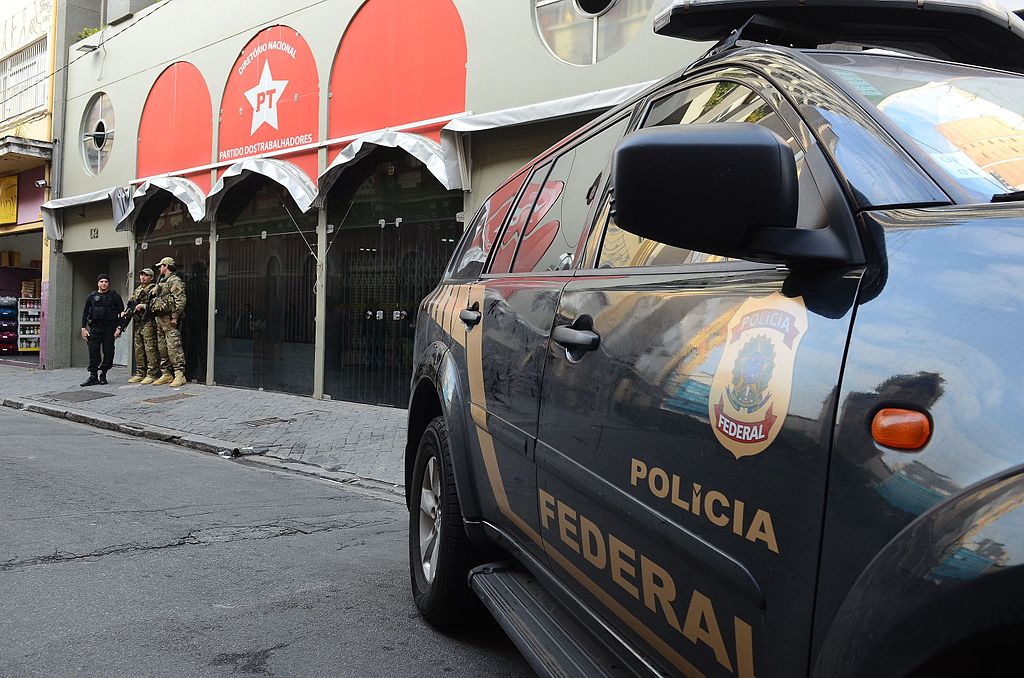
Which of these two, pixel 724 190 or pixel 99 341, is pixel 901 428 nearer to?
pixel 724 190

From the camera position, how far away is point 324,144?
12.3m

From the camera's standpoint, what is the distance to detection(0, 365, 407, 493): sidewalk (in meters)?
8.30

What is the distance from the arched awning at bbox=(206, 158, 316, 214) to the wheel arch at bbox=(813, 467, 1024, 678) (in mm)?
11523

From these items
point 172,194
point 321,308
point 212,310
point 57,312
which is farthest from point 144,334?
point 57,312

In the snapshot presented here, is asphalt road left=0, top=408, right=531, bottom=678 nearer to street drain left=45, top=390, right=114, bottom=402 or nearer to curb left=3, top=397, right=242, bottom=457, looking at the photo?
curb left=3, top=397, right=242, bottom=457

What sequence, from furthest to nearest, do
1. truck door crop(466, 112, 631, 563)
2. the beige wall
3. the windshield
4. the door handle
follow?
the beige wall < truck door crop(466, 112, 631, 563) < the door handle < the windshield

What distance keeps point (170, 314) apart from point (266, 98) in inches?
156

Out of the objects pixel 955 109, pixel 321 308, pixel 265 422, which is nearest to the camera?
pixel 955 109

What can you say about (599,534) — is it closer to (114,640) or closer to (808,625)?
(808,625)

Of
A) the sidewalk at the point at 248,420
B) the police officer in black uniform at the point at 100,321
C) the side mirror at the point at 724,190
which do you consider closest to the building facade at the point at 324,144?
the sidewalk at the point at 248,420

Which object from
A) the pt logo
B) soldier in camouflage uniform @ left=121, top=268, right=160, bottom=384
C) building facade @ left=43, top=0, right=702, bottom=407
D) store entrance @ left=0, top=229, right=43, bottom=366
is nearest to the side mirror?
building facade @ left=43, top=0, right=702, bottom=407

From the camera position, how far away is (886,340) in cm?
131

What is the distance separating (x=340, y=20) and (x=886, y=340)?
39.9 ft

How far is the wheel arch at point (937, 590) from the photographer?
1.05 m
